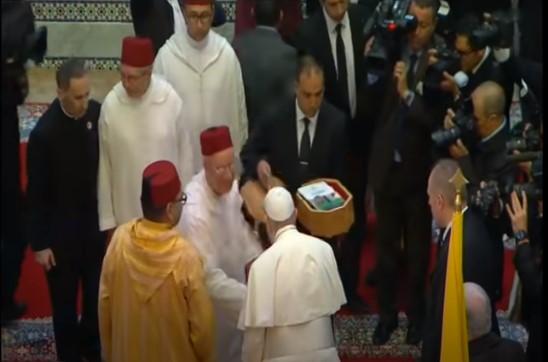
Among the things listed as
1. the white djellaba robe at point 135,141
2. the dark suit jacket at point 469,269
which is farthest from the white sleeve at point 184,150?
the dark suit jacket at point 469,269

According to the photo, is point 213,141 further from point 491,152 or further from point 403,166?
point 491,152

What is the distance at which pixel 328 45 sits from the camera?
8.01m

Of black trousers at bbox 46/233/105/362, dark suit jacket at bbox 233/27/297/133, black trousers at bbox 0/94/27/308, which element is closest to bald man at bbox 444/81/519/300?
dark suit jacket at bbox 233/27/297/133

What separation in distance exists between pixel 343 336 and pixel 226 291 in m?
0.78

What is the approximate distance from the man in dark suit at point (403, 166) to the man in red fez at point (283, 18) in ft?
1.50

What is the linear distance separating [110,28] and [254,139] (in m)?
0.85

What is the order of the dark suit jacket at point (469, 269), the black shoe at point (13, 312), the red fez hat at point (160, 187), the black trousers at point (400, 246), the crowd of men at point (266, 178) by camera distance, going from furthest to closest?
the black trousers at point (400, 246) < the dark suit jacket at point (469, 269) < the crowd of men at point (266, 178) < the red fez hat at point (160, 187) < the black shoe at point (13, 312)

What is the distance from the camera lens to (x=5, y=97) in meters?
7.13

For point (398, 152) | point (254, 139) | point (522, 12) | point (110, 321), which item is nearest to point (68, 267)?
point (110, 321)

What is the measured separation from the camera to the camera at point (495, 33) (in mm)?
7992

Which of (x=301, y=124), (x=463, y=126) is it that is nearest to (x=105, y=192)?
(x=301, y=124)

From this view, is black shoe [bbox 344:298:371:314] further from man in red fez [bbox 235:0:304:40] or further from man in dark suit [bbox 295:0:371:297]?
man in red fez [bbox 235:0:304:40]

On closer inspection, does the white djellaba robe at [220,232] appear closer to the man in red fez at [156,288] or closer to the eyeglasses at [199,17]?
the man in red fez at [156,288]

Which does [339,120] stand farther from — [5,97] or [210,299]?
[5,97]
